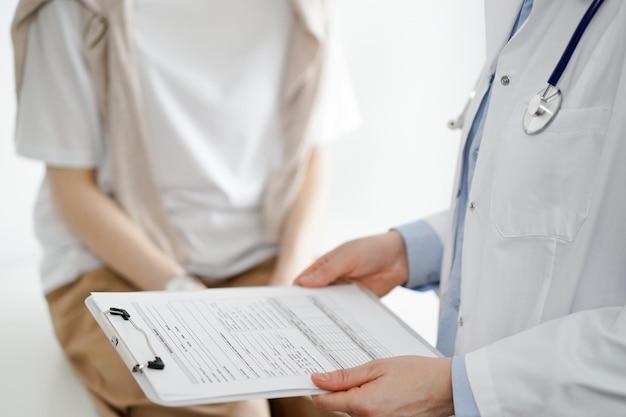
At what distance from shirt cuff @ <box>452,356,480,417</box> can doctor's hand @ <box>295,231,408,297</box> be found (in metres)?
0.34

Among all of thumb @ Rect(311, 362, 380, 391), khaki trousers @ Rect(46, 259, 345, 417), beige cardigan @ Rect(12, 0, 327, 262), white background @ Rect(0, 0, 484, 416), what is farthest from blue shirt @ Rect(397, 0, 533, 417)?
white background @ Rect(0, 0, 484, 416)

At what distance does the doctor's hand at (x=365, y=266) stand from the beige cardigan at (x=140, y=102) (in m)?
0.37

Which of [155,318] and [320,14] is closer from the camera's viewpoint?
[155,318]

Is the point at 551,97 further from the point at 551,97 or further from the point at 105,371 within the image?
the point at 105,371

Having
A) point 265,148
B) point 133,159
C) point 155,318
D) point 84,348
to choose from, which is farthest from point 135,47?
point 155,318

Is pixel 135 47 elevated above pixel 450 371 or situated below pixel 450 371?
above

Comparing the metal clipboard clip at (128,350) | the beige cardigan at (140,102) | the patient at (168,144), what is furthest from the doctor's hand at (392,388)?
the beige cardigan at (140,102)

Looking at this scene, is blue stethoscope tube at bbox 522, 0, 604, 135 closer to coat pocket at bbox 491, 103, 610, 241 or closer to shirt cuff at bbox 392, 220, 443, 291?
coat pocket at bbox 491, 103, 610, 241

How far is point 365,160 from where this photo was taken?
6.77 feet

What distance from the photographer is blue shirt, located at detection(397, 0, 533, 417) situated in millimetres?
870

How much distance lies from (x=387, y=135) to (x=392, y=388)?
124 cm

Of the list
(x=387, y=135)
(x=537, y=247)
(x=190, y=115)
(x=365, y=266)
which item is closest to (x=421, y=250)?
(x=365, y=266)

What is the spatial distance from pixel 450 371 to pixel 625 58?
0.42 meters

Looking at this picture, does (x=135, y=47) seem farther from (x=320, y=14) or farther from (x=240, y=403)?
(x=240, y=403)
